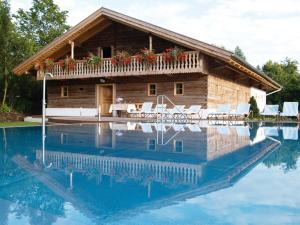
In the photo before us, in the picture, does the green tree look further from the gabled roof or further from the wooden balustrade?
the wooden balustrade

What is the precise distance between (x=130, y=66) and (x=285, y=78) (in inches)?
814

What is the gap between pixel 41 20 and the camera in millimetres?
31625

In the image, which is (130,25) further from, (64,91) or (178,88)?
(64,91)

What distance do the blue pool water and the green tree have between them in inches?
922

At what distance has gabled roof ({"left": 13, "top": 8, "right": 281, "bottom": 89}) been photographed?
1647cm

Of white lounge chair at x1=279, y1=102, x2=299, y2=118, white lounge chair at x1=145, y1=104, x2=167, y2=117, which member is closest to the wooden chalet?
white lounge chair at x1=145, y1=104, x2=167, y2=117

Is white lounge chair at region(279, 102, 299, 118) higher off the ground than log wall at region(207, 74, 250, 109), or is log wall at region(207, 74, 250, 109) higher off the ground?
log wall at region(207, 74, 250, 109)

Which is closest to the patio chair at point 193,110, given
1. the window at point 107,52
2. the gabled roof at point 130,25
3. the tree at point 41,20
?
the gabled roof at point 130,25

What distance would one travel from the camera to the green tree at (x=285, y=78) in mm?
28172

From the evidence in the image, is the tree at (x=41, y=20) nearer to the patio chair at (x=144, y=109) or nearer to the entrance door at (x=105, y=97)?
the entrance door at (x=105, y=97)

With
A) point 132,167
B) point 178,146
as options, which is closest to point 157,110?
point 178,146

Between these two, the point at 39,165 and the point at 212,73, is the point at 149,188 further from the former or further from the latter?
the point at 212,73

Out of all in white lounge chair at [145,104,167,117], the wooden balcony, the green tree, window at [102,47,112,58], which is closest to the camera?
the wooden balcony

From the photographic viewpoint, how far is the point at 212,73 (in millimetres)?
19875
